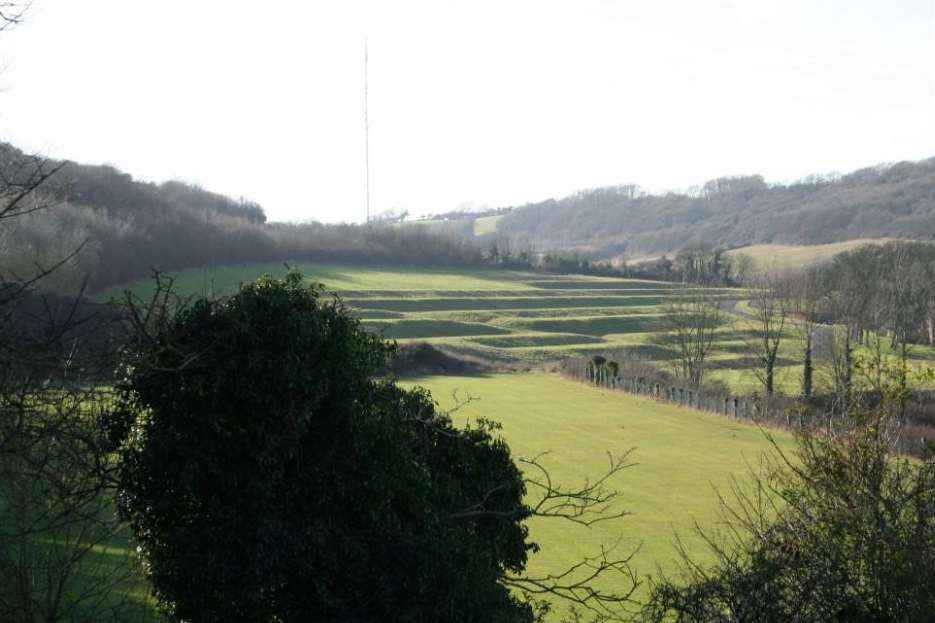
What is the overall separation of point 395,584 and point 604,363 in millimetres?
52502

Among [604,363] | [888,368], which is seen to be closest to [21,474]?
[888,368]

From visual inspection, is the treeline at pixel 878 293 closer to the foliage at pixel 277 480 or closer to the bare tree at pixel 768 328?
the bare tree at pixel 768 328

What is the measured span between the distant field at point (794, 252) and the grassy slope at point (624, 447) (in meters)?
70.3

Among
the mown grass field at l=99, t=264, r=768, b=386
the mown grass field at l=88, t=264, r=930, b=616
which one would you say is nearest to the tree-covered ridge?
the mown grass field at l=88, t=264, r=930, b=616

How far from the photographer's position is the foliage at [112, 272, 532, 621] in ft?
31.5

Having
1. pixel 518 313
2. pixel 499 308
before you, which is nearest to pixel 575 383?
pixel 518 313

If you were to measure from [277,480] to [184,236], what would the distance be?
77.6m

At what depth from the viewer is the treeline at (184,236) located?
2292 inches

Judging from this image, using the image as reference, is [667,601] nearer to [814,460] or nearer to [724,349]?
[814,460]

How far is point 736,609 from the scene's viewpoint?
9422 millimetres

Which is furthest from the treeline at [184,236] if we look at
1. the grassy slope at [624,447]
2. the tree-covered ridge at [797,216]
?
the tree-covered ridge at [797,216]

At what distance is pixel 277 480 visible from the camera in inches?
389

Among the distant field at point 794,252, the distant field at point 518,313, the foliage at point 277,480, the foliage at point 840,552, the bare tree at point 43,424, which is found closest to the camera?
the bare tree at point 43,424

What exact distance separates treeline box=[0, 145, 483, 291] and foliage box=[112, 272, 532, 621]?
26.5 meters
